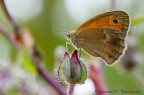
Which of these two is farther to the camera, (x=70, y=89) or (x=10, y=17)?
(x=10, y=17)

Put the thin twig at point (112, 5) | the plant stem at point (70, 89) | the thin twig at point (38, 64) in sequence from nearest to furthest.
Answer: the plant stem at point (70, 89) → the thin twig at point (38, 64) → the thin twig at point (112, 5)

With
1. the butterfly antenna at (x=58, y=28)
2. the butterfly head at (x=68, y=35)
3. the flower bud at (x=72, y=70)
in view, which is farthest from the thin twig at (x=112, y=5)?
the flower bud at (x=72, y=70)

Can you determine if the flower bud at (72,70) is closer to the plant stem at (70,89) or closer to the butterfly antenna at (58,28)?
the plant stem at (70,89)

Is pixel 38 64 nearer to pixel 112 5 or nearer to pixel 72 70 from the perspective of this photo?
pixel 112 5

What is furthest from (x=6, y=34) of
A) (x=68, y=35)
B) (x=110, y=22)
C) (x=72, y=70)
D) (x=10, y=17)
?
(x=72, y=70)

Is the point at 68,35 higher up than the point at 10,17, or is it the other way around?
the point at 10,17

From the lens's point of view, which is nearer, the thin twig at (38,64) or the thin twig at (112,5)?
the thin twig at (38,64)

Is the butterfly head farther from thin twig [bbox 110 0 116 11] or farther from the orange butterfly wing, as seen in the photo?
thin twig [bbox 110 0 116 11]
